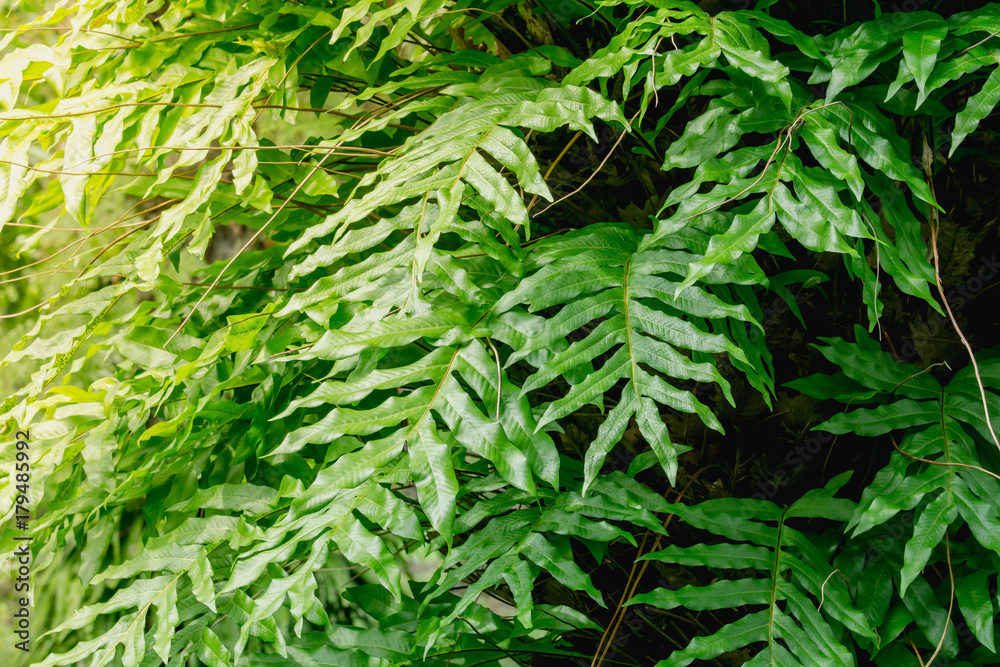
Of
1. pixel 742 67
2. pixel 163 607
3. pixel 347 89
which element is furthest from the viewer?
pixel 347 89

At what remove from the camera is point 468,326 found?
58cm

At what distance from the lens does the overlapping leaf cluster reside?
1.76 ft

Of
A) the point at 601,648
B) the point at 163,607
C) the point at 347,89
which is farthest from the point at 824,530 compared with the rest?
the point at 347,89

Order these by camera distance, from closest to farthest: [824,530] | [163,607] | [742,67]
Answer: [742,67] → [163,607] → [824,530]

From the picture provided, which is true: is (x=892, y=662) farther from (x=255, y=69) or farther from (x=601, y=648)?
(x=255, y=69)

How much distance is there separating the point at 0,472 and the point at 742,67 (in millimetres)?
923

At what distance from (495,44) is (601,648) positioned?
2.70 feet

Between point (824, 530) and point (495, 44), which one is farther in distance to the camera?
point (495, 44)

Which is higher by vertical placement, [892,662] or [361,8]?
[361,8]

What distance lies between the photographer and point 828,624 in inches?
24.4

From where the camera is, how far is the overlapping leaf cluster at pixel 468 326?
1.76ft

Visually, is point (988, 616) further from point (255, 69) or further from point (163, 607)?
point (255, 69)

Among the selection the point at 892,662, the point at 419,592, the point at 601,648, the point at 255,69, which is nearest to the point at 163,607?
the point at 419,592

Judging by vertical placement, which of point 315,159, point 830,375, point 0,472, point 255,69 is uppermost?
point 255,69
